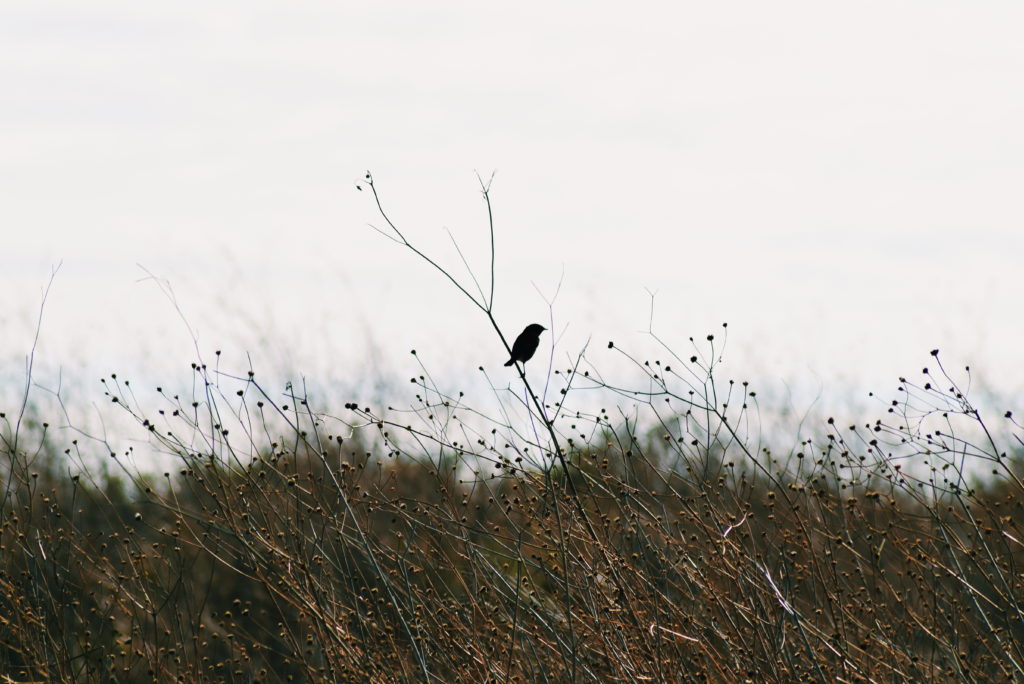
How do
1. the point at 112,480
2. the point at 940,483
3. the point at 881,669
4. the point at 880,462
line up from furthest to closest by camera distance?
1. the point at 112,480
2. the point at 881,669
3. the point at 940,483
4. the point at 880,462

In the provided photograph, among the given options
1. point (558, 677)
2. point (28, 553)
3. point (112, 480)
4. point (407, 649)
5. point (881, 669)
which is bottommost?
point (881, 669)

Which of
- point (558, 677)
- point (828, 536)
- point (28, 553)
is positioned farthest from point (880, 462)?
point (28, 553)

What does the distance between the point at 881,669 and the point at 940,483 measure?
86 cm

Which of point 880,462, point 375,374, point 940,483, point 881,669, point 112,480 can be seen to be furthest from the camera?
point 112,480

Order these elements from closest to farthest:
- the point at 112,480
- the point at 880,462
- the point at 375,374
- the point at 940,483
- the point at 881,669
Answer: the point at 880,462, the point at 940,483, the point at 881,669, the point at 375,374, the point at 112,480

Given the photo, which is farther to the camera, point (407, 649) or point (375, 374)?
point (375, 374)

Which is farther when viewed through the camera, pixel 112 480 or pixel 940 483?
pixel 112 480

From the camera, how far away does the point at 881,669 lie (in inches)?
176

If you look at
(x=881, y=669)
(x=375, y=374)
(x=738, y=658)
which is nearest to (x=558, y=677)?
(x=738, y=658)

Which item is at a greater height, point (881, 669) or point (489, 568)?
point (489, 568)

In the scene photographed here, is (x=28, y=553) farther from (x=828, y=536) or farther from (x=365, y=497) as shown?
(x=828, y=536)

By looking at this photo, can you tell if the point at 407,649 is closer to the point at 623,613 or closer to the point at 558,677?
the point at 558,677

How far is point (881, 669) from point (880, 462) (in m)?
1.10

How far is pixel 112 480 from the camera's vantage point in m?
12.5
